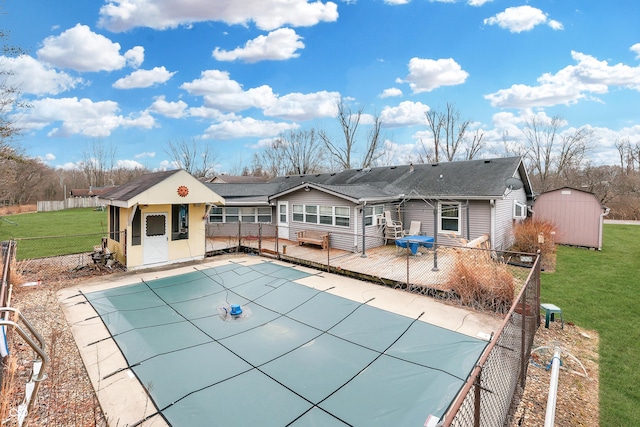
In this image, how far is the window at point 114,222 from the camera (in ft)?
37.9

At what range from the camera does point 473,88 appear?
2372 cm

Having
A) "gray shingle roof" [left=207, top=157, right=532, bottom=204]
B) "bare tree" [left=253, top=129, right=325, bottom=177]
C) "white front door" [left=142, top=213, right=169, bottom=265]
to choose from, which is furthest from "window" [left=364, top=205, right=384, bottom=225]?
"bare tree" [left=253, top=129, right=325, bottom=177]

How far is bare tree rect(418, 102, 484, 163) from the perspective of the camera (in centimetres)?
3247

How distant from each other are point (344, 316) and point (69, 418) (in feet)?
15.1

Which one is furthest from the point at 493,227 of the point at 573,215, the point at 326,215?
the point at 326,215

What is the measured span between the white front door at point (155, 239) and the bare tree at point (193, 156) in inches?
1209

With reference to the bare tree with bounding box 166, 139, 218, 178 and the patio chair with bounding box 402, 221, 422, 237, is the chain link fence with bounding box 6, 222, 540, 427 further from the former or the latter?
the bare tree with bounding box 166, 139, 218, 178

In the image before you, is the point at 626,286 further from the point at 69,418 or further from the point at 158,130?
the point at 158,130

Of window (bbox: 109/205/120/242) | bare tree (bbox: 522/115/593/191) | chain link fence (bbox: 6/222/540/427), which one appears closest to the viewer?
chain link fence (bbox: 6/222/540/427)

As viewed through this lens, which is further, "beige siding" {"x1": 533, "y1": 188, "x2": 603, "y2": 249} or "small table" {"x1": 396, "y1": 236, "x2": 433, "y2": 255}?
"beige siding" {"x1": 533, "y1": 188, "x2": 603, "y2": 249}

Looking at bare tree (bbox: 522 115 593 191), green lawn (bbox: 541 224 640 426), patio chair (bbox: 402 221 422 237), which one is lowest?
green lawn (bbox: 541 224 640 426)

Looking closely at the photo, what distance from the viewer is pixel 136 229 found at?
10.8 m

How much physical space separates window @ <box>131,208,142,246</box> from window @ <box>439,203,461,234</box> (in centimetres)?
1205

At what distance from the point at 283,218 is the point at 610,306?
41.1 feet
